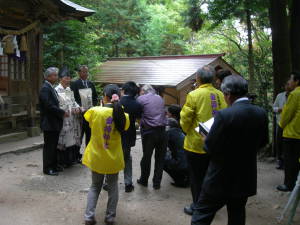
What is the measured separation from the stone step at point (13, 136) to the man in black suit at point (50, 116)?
3.05 metres

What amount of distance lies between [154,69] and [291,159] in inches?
374

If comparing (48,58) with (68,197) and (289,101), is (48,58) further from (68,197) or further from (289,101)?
(289,101)

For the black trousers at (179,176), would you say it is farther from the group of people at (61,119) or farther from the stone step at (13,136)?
the stone step at (13,136)

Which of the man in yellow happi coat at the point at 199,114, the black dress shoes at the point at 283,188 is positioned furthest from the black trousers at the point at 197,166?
the black dress shoes at the point at 283,188

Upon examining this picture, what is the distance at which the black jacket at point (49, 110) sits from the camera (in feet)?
20.0

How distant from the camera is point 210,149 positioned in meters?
3.10

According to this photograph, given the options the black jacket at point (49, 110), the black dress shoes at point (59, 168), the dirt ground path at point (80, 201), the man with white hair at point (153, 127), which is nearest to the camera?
the dirt ground path at point (80, 201)

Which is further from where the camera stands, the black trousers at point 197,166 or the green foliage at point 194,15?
the green foliage at point 194,15

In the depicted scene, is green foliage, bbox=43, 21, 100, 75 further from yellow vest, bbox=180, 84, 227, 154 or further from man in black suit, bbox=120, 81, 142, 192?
yellow vest, bbox=180, 84, 227, 154

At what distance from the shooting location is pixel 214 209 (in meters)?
3.23

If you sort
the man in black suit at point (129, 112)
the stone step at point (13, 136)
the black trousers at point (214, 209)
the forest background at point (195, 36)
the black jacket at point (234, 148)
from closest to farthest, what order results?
the black jacket at point (234, 148)
the black trousers at point (214, 209)
the man in black suit at point (129, 112)
the forest background at point (195, 36)
the stone step at point (13, 136)

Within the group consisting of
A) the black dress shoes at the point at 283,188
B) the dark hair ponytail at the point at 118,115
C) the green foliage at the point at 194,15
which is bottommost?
the black dress shoes at the point at 283,188

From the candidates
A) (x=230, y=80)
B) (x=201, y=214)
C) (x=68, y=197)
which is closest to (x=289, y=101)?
(x=230, y=80)

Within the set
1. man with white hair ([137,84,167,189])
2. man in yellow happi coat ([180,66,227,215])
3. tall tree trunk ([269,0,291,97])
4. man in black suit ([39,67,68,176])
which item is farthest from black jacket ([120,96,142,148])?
Result: tall tree trunk ([269,0,291,97])
